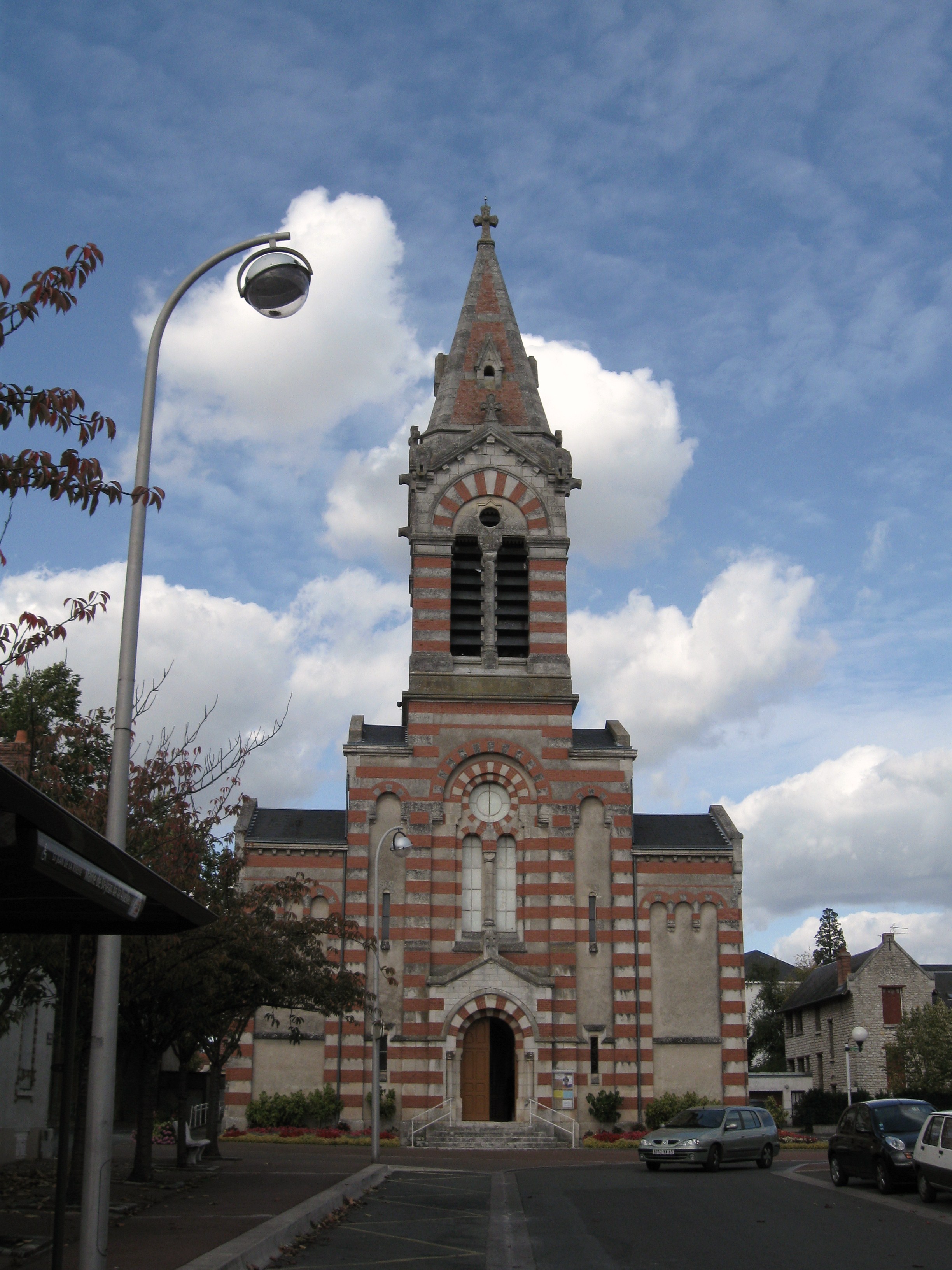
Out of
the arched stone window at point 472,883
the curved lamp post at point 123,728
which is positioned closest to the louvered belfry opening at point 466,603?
the arched stone window at point 472,883

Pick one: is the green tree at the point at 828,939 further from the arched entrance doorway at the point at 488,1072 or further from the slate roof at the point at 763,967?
the arched entrance doorway at the point at 488,1072

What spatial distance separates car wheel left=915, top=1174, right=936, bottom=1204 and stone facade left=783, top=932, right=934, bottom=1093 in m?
31.7

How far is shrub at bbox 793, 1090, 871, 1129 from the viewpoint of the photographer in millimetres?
43875

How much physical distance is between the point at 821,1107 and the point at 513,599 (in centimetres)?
2238

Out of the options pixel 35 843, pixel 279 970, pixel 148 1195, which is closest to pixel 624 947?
pixel 279 970

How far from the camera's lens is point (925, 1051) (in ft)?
149

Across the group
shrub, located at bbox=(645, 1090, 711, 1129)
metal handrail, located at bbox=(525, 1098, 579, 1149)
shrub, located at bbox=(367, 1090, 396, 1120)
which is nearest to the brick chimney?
shrub, located at bbox=(367, 1090, 396, 1120)

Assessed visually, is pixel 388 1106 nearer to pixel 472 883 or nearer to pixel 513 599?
pixel 472 883

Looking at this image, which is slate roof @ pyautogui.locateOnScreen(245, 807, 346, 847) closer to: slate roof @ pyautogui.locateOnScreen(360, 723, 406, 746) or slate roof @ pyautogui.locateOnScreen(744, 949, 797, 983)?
slate roof @ pyautogui.locateOnScreen(360, 723, 406, 746)

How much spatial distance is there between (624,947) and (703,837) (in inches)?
188

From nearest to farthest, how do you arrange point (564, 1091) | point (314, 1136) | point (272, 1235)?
1. point (272, 1235)
2. point (314, 1136)
3. point (564, 1091)

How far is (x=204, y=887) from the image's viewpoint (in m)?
20.8

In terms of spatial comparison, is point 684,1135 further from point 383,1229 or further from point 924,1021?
point 924,1021

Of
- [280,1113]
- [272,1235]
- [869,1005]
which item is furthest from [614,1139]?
[272,1235]
